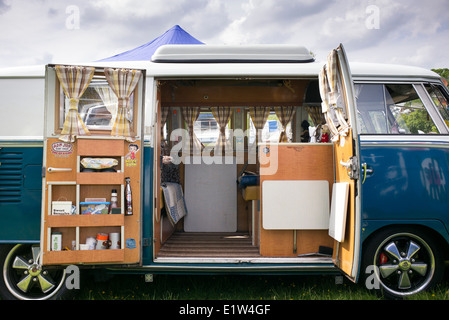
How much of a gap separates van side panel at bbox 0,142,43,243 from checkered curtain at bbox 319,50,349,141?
9.73 ft

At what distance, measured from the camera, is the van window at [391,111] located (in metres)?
3.67

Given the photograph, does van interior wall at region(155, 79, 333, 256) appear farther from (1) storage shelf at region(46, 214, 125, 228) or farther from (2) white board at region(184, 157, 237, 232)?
(1) storage shelf at region(46, 214, 125, 228)

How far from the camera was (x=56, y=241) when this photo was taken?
3.31 metres

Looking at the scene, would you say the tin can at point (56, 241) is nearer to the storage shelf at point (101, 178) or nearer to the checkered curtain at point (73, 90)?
the storage shelf at point (101, 178)

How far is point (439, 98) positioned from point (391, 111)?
1.83 feet

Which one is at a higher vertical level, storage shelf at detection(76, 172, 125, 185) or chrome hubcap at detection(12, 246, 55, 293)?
storage shelf at detection(76, 172, 125, 185)

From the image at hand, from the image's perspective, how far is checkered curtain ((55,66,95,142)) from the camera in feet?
11.1

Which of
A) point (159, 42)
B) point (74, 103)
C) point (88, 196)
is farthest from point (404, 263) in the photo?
point (159, 42)

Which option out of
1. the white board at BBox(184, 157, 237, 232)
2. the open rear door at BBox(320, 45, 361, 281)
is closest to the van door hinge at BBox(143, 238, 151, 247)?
the open rear door at BBox(320, 45, 361, 281)

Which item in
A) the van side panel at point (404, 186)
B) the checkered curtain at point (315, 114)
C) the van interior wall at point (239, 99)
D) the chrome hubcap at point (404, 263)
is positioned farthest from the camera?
the van interior wall at point (239, 99)

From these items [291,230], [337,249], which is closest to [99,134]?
[291,230]

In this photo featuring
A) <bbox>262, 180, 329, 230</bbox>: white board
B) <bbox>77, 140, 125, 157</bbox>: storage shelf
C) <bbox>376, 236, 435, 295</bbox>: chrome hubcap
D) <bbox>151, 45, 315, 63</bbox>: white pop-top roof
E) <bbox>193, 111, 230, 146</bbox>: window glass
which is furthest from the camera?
<bbox>193, 111, 230, 146</bbox>: window glass

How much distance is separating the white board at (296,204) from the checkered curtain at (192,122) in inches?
89.3

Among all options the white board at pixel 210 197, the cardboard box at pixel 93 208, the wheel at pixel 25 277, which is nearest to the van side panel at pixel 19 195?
the wheel at pixel 25 277
